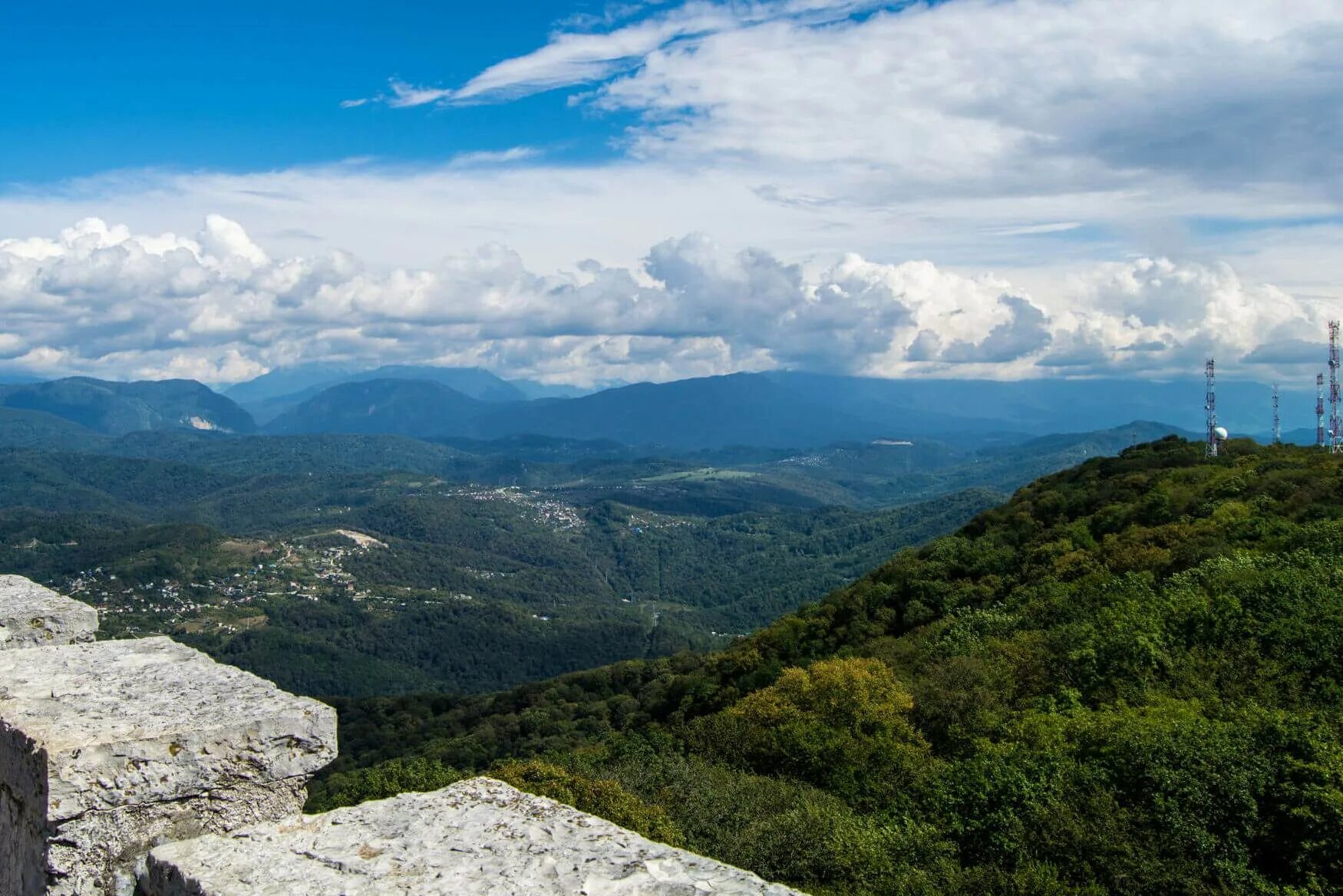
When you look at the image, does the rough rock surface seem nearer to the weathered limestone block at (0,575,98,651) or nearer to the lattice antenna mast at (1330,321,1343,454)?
the weathered limestone block at (0,575,98,651)

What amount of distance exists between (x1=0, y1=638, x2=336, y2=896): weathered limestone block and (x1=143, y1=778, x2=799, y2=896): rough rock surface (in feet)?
1.09

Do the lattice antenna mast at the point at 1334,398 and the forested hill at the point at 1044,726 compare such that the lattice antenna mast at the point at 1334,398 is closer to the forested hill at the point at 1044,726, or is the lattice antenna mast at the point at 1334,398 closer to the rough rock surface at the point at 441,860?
the forested hill at the point at 1044,726

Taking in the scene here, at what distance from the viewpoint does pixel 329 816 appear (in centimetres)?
544

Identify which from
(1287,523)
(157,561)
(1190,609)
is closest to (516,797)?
(1190,609)

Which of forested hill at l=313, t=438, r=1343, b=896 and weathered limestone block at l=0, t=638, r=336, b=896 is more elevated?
weathered limestone block at l=0, t=638, r=336, b=896

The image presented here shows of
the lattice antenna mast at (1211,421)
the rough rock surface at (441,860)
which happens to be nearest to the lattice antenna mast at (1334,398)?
the lattice antenna mast at (1211,421)

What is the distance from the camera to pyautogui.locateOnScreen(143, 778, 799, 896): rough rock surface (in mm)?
4547

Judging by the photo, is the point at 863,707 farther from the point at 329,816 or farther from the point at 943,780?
the point at 329,816

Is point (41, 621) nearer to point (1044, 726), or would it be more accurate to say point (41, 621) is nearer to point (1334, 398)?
point (1044, 726)

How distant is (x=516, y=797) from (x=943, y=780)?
14775 millimetres

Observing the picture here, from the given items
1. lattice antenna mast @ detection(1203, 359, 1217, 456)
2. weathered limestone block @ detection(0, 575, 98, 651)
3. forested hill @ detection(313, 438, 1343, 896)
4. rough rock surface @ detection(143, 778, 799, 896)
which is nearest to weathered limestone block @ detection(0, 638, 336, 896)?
rough rock surface @ detection(143, 778, 799, 896)

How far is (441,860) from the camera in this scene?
4.88 meters

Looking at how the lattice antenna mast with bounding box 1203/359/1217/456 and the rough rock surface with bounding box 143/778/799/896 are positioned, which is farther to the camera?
the lattice antenna mast with bounding box 1203/359/1217/456

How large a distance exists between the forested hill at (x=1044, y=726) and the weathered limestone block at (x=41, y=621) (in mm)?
10825
